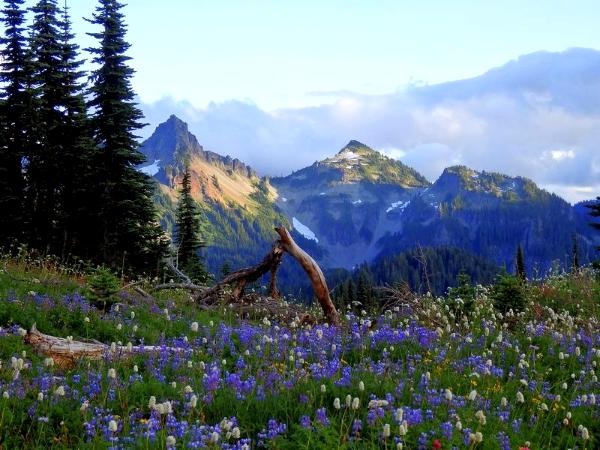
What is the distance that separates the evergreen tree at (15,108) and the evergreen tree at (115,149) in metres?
3.90

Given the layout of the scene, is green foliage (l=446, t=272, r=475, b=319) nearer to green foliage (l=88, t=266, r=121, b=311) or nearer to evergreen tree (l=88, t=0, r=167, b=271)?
green foliage (l=88, t=266, r=121, b=311)

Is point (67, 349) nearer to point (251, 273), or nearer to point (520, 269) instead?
point (251, 273)

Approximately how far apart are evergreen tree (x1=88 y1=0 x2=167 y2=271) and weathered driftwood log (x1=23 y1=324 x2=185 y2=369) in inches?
998

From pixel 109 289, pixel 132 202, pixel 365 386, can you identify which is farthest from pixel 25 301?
pixel 132 202

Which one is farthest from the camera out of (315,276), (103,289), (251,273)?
(251,273)

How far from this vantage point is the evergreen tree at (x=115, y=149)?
3228cm

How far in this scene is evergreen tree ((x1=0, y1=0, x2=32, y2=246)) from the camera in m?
31.1

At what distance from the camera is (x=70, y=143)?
3331cm

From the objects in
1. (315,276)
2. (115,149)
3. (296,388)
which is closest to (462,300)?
(315,276)

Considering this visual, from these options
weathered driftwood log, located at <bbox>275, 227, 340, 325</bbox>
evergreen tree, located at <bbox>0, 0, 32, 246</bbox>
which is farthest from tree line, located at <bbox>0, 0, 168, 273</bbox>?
weathered driftwood log, located at <bbox>275, 227, 340, 325</bbox>

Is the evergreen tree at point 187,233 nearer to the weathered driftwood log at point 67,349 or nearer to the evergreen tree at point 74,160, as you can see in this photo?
the evergreen tree at point 74,160

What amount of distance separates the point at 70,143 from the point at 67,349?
95.6ft

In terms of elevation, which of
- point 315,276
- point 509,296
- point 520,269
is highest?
point 315,276

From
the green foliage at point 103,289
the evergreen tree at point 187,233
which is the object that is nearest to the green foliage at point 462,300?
the green foliage at point 103,289
